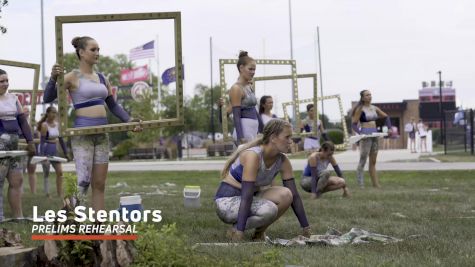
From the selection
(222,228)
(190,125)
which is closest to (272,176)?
(222,228)

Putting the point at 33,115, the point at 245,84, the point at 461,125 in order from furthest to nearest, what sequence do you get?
the point at 461,125, the point at 33,115, the point at 245,84

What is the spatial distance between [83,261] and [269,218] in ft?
8.99

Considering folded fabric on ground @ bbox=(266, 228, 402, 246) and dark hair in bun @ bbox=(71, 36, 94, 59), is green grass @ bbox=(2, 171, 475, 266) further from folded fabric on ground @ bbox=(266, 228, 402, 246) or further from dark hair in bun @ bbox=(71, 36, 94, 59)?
dark hair in bun @ bbox=(71, 36, 94, 59)

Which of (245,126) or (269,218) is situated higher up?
(245,126)

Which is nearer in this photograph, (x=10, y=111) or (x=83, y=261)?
(x=83, y=261)

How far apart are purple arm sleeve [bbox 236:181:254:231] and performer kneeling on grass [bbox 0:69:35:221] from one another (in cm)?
303

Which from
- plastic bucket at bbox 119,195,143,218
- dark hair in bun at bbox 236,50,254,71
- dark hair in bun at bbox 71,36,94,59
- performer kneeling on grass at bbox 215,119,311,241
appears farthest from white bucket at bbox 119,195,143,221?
dark hair in bun at bbox 236,50,254,71

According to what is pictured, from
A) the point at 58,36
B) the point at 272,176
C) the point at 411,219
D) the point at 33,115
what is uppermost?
the point at 58,36

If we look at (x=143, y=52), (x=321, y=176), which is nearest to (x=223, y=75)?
(x=321, y=176)

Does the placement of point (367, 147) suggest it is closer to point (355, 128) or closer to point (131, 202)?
point (355, 128)

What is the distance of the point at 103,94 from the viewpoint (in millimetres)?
7203

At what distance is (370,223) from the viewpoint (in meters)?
7.86

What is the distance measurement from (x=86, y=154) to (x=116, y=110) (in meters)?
0.67

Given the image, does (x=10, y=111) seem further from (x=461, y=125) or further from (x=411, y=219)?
(x=461, y=125)
